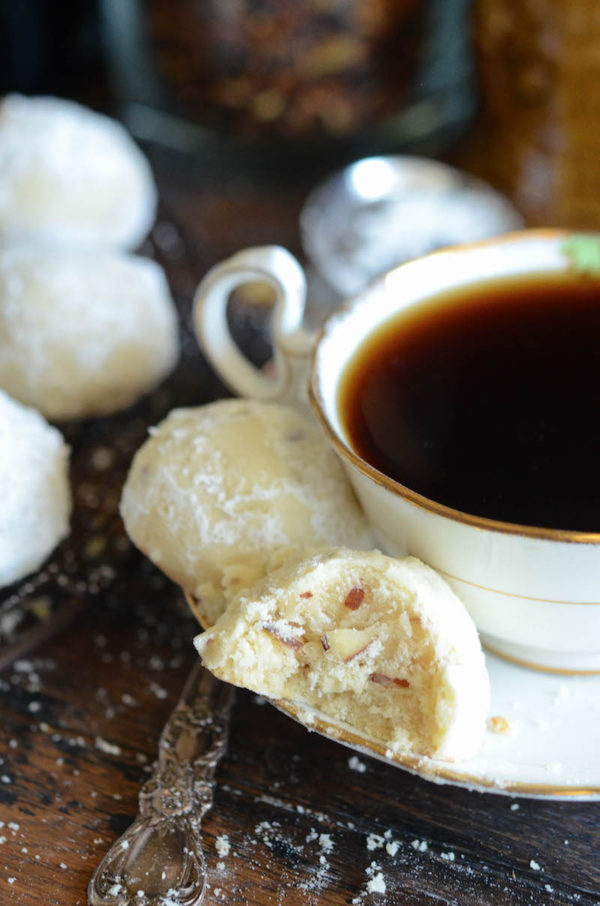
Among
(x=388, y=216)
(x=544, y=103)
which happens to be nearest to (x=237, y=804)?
(x=388, y=216)

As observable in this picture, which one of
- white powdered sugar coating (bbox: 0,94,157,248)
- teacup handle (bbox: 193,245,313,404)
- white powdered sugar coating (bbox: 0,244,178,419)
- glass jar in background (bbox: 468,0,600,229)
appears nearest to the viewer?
teacup handle (bbox: 193,245,313,404)

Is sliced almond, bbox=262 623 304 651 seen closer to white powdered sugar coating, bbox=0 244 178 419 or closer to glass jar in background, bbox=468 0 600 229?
white powdered sugar coating, bbox=0 244 178 419

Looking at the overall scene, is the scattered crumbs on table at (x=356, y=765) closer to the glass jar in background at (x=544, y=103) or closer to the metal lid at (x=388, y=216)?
the metal lid at (x=388, y=216)

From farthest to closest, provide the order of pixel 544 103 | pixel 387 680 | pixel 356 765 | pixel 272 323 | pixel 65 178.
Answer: pixel 544 103, pixel 65 178, pixel 272 323, pixel 356 765, pixel 387 680

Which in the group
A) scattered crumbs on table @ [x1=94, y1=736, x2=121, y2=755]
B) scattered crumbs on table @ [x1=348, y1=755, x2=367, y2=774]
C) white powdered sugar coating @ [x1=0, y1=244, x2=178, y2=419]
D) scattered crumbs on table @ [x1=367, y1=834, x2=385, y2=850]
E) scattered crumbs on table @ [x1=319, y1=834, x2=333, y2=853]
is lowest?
scattered crumbs on table @ [x1=94, y1=736, x2=121, y2=755]

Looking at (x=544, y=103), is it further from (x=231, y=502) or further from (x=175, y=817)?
(x=175, y=817)

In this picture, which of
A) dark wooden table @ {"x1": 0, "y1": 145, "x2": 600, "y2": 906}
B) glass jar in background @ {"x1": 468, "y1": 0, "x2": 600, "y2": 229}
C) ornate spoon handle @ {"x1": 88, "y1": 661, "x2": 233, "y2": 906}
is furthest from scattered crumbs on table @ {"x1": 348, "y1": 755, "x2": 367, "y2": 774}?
glass jar in background @ {"x1": 468, "y1": 0, "x2": 600, "y2": 229}
